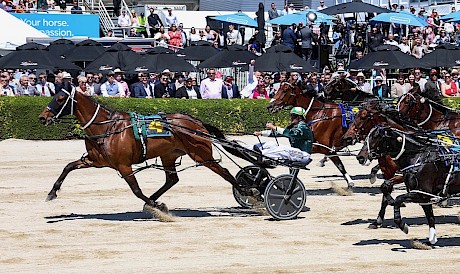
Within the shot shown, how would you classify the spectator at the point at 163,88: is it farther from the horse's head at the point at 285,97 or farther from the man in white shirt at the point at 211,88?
the horse's head at the point at 285,97

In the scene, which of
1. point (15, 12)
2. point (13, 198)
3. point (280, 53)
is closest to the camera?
point (13, 198)

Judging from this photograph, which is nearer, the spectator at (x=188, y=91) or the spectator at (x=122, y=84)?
the spectator at (x=122, y=84)

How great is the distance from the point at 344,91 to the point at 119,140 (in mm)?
5899

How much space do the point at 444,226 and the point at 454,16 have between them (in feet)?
76.8

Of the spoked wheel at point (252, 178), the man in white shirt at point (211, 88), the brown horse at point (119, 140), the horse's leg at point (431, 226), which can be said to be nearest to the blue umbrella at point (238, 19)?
the man in white shirt at point (211, 88)

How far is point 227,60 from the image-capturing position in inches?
1115

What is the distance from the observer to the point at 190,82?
26.4 metres

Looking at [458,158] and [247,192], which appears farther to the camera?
[247,192]

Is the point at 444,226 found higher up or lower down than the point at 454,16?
lower down

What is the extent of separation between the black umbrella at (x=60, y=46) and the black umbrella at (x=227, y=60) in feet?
12.8

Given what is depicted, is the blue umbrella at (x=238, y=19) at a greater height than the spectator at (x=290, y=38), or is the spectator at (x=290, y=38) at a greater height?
the blue umbrella at (x=238, y=19)

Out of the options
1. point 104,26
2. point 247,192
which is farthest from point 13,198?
point 104,26

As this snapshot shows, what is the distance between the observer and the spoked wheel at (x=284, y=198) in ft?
46.0

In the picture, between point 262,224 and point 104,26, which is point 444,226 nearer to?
point 262,224
